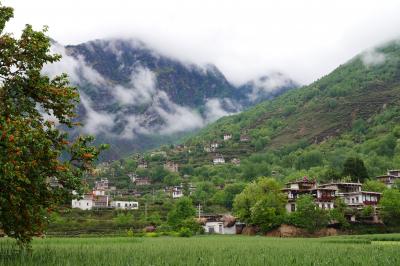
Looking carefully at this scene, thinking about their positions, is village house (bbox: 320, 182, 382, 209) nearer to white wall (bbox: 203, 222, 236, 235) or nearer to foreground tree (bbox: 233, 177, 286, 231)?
foreground tree (bbox: 233, 177, 286, 231)

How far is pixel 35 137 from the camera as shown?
17703mm

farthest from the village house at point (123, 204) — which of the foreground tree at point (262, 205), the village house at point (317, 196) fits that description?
the village house at point (317, 196)

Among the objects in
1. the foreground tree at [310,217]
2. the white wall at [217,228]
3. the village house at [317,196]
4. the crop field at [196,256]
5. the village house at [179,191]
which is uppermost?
the village house at [179,191]

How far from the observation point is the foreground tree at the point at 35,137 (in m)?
18.2

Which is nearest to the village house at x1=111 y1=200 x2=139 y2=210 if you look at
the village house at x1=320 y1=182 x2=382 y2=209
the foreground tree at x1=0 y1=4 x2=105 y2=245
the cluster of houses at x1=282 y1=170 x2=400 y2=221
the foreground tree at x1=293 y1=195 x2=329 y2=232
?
the cluster of houses at x1=282 y1=170 x2=400 y2=221

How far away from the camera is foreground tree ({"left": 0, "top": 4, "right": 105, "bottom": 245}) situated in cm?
1820

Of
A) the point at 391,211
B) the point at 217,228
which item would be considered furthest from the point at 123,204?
the point at 391,211

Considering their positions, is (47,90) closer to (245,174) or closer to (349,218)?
(349,218)

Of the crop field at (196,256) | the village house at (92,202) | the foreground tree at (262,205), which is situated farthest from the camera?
the village house at (92,202)

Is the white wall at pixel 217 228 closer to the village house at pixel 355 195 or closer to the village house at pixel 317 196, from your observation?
the village house at pixel 317 196

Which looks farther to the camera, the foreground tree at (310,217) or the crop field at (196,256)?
the foreground tree at (310,217)

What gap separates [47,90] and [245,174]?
594ft

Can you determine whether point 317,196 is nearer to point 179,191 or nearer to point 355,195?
point 355,195

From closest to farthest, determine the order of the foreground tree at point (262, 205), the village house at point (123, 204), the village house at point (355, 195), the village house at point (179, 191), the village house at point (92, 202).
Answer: the foreground tree at point (262, 205)
the village house at point (355, 195)
the village house at point (92, 202)
the village house at point (123, 204)
the village house at point (179, 191)
